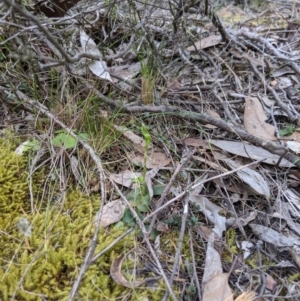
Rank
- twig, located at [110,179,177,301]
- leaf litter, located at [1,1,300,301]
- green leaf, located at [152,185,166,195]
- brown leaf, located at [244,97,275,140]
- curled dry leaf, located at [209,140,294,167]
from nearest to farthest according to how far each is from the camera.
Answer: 1. twig, located at [110,179,177,301]
2. leaf litter, located at [1,1,300,301]
3. green leaf, located at [152,185,166,195]
4. curled dry leaf, located at [209,140,294,167]
5. brown leaf, located at [244,97,275,140]

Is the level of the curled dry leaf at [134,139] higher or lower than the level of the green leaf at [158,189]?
higher

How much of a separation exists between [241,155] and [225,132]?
13 cm

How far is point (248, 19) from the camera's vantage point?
226 centimetres

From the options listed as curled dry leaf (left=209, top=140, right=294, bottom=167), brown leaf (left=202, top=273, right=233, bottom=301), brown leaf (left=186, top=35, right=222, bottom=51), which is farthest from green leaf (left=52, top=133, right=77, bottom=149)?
brown leaf (left=186, top=35, right=222, bottom=51)

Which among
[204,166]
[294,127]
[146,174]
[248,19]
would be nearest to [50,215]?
[146,174]

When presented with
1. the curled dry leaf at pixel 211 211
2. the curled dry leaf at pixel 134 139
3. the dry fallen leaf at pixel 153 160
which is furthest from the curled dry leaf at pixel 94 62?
the curled dry leaf at pixel 211 211

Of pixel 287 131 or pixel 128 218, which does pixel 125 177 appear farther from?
pixel 287 131

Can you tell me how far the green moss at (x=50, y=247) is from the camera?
86cm

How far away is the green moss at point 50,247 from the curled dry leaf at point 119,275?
0.01 m

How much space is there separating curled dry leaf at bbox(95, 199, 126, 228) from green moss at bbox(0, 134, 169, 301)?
3 centimetres

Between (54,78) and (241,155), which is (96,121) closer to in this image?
(54,78)

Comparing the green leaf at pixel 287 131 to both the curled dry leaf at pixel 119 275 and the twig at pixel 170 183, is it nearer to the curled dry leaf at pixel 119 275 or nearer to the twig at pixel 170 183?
the twig at pixel 170 183

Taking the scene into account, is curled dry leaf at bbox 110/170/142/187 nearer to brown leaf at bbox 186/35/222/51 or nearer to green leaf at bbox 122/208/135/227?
green leaf at bbox 122/208/135/227

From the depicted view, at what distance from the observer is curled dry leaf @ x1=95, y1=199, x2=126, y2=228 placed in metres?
1.01
